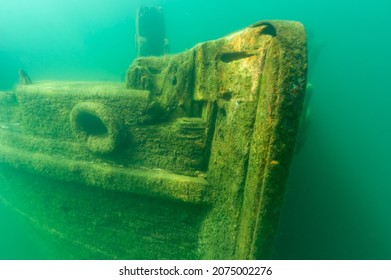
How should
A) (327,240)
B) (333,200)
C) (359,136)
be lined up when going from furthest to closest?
1. (359,136)
2. (333,200)
3. (327,240)

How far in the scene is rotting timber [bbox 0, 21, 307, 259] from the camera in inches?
76.0

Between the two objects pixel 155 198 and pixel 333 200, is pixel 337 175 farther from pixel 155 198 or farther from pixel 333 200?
pixel 155 198

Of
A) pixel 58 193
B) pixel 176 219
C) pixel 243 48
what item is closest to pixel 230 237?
pixel 176 219

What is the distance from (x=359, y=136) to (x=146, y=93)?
85.8 ft

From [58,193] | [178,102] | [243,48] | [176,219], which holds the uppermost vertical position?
[243,48]

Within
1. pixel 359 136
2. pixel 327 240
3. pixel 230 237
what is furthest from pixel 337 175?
pixel 359 136

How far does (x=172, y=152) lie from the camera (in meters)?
2.96

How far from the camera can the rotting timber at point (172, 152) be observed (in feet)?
6.34

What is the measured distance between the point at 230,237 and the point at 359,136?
26104 millimetres
